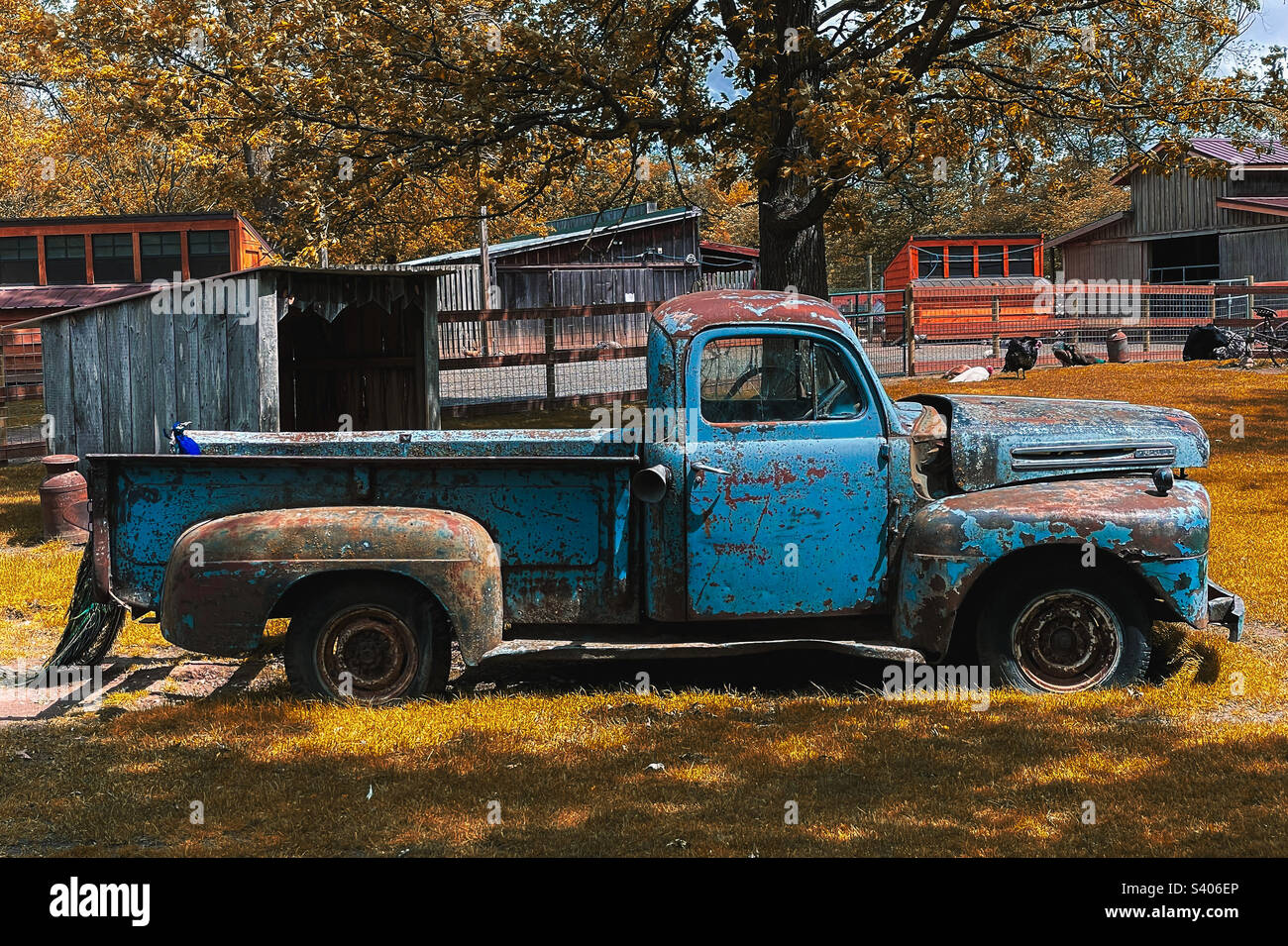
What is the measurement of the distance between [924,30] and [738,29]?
2113 millimetres

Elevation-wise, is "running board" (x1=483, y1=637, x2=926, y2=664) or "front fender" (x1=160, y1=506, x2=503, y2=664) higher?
"front fender" (x1=160, y1=506, x2=503, y2=664)

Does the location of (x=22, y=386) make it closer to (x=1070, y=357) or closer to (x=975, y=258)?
(x=1070, y=357)

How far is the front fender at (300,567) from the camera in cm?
610

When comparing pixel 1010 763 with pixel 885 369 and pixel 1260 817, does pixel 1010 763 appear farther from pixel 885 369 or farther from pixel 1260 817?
pixel 885 369

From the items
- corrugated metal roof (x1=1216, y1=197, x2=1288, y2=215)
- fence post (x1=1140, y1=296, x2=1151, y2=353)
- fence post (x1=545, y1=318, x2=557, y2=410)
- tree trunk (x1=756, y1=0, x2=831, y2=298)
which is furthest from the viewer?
corrugated metal roof (x1=1216, y1=197, x2=1288, y2=215)

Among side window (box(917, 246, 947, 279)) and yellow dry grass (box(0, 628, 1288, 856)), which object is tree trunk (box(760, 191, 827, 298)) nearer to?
yellow dry grass (box(0, 628, 1288, 856))

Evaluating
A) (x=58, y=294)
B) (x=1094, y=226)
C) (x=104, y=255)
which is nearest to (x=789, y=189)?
(x=58, y=294)

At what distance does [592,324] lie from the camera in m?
32.2

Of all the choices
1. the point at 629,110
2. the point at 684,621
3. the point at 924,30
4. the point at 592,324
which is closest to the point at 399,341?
the point at 629,110

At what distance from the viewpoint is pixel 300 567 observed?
6098 mm

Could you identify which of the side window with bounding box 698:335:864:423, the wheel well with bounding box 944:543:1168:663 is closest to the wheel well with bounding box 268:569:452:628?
the side window with bounding box 698:335:864:423

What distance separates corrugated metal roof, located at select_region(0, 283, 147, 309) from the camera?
89.7 feet

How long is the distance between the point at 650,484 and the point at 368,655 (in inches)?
66.0

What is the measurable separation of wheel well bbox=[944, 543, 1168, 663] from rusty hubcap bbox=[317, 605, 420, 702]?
2.75 m
